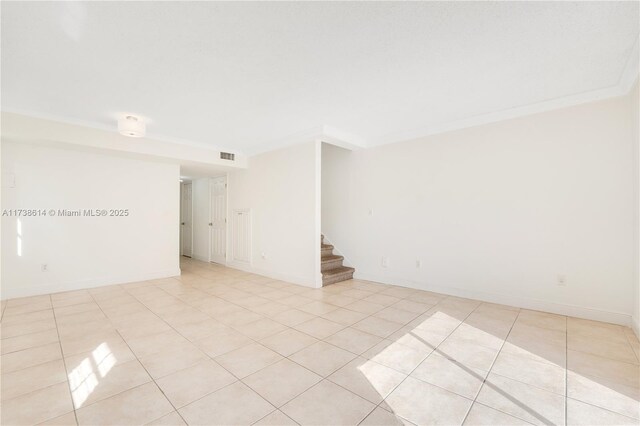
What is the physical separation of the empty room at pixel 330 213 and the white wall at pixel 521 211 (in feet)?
0.08

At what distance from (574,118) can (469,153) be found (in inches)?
44.4

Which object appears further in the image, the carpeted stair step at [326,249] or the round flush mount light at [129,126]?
the carpeted stair step at [326,249]

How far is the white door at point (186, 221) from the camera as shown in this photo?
8.08 metres

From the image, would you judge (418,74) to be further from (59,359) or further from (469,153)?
(59,359)

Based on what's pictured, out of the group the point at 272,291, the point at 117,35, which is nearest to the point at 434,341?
the point at 272,291

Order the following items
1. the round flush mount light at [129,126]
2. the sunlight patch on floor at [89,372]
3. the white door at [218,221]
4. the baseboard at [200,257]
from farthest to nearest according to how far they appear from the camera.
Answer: the baseboard at [200,257], the white door at [218,221], the round flush mount light at [129,126], the sunlight patch on floor at [89,372]

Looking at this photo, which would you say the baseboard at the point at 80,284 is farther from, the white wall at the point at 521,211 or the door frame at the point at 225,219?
the white wall at the point at 521,211

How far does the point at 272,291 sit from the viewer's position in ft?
14.2

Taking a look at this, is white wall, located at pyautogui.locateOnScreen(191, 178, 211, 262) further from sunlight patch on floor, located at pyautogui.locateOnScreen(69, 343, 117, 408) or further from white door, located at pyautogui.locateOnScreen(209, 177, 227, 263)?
sunlight patch on floor, located at pyautogui.locateOnScreen(69, 343, 117, 408)

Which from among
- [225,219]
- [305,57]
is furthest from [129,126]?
[225,219]

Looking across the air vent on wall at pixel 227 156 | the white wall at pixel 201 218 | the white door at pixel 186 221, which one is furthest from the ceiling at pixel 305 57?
the white door at pixel 186 221

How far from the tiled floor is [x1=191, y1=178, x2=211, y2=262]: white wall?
3.70m

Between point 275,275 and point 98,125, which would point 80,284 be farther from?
point 275,275

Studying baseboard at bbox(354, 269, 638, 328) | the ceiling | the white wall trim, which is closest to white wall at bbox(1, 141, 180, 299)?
the ceiling
